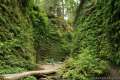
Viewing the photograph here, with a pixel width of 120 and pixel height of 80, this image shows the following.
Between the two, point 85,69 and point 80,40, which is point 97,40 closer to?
point 80,40

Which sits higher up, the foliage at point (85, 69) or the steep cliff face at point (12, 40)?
the steep cliff face at point (12, 40)

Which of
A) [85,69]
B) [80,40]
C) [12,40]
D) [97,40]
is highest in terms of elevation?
[12,40]

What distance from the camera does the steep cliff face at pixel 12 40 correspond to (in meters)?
12.1

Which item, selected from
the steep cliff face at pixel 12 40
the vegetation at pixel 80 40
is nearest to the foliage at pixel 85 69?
the vegetation at pixel 80 40

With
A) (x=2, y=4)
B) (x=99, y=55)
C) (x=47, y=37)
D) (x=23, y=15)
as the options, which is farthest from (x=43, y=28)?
(x=99, y=55)

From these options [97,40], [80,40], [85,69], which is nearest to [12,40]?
[80,40]

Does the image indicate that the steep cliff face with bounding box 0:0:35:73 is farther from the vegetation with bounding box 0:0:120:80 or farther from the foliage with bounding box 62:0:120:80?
the foliage with bounding box 62:0:120:80

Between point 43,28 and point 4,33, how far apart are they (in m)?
10.4

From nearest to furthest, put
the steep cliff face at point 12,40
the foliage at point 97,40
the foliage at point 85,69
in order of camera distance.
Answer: the foliage at point 85,69 → the foliage at point 97,40 → the steep cliff face at point 12,40

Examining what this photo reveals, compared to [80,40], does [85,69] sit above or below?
below

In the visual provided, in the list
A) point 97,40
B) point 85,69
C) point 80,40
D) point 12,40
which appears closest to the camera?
point 85,69

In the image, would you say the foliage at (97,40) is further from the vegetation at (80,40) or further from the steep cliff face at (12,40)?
the steep cliff face at (12,40)

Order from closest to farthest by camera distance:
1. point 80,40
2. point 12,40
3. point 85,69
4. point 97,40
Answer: point 85,69
point 97,40
point 80,40
point 12,40

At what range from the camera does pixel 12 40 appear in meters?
13.6
